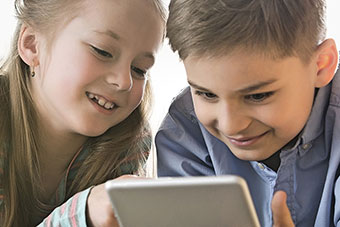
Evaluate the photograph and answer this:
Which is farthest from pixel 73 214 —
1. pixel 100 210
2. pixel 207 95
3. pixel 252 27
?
pixel 252 27

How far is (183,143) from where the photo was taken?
1093 mm

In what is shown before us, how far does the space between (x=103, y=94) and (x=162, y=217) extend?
0.46 meters

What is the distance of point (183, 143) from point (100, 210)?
0.32 metres

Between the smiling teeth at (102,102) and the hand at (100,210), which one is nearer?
the hand at (100,210)

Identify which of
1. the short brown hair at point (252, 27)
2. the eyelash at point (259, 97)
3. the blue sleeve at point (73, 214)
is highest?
the short brown hair at point (252, 27)

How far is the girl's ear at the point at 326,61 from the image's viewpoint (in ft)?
2.88

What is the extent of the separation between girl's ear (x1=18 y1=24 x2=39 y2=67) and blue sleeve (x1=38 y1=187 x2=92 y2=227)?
1.21 feet

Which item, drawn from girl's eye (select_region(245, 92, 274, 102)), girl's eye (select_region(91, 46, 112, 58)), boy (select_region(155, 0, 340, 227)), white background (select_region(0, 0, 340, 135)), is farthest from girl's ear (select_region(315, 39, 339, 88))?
white background (select_region(0, 0, 340, 135))

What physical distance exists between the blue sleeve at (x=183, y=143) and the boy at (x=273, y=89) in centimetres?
5

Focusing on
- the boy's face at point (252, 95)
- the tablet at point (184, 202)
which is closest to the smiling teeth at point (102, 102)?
the boy's face at point (252, 95)

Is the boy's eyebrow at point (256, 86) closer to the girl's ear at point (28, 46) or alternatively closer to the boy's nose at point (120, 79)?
the boy's nose at point (120, 79)

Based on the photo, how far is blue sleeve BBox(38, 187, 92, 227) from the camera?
0.85 m

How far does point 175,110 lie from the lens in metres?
1.10

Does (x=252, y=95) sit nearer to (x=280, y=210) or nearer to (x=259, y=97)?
(x=259, y=97)
